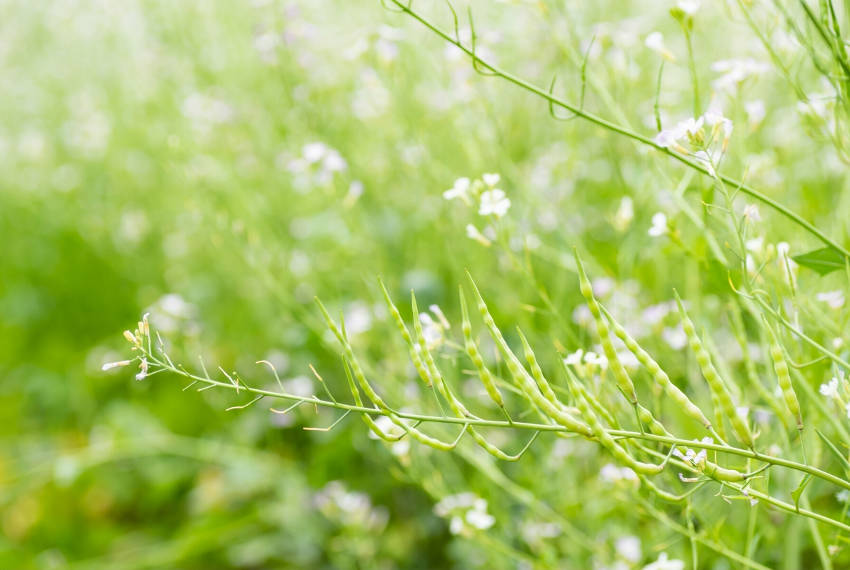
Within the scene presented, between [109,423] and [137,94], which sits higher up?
[137,94]

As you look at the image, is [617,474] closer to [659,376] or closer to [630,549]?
[630,549]

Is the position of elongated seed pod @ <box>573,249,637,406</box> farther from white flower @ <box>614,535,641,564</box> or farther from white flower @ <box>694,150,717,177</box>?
white flower @ <box>614,535,641,564</box>

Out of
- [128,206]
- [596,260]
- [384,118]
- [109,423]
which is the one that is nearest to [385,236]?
[384,118]

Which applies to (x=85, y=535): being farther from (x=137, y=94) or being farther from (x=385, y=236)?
(x=137, y=94)

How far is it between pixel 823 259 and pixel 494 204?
34 centimetres

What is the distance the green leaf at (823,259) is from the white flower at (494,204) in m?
0.30

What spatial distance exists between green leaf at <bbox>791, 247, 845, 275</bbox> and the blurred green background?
0.10m

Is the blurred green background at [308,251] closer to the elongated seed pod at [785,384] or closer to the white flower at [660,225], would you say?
the white flower at [660,225]

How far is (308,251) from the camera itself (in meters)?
1.97

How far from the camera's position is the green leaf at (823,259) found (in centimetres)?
78

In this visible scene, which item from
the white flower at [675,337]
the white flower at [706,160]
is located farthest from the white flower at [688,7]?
the white flower at [675,337]

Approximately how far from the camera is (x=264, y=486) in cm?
182

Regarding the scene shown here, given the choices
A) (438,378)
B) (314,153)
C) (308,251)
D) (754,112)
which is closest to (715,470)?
(438,378)

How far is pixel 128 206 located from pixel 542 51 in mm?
1655
